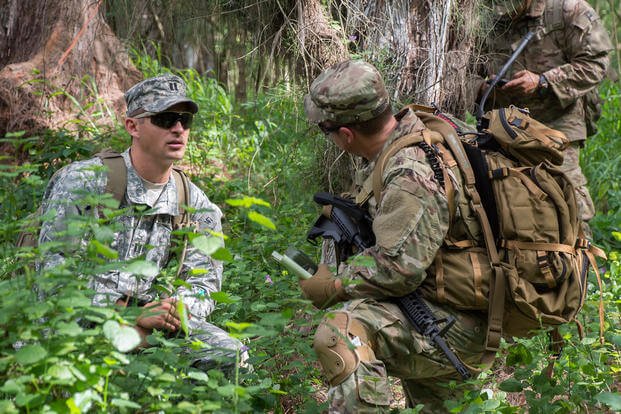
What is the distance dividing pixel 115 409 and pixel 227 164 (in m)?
4.98

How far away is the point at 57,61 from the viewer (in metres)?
7.34

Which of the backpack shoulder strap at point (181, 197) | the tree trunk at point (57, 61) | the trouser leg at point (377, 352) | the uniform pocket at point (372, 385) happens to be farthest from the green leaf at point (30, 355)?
the tree trunk at point (57, 61)

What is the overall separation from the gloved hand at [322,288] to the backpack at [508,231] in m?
0.37

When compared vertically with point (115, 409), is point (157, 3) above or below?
above

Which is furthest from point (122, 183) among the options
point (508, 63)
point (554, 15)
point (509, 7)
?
point (554, 15)

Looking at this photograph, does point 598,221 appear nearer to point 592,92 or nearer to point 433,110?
point 592,92

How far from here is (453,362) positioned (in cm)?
346

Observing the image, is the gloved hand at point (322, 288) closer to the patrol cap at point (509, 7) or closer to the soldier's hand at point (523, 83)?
the soldier's hand at point (523, 83)

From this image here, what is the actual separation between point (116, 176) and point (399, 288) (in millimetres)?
1476

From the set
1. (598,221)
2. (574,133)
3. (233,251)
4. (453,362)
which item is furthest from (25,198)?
(598,221)

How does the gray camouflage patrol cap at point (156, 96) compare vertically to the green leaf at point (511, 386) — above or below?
above

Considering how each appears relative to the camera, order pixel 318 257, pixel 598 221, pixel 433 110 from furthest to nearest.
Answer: pixel 598 221, pixel 318 257, pixel 433 110

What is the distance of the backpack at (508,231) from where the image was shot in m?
3.44

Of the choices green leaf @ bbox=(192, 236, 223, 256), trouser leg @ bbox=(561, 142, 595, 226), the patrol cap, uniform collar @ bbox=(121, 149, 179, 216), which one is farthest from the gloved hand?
trouser leg @ bbox=(561, 142, 595, 226)
